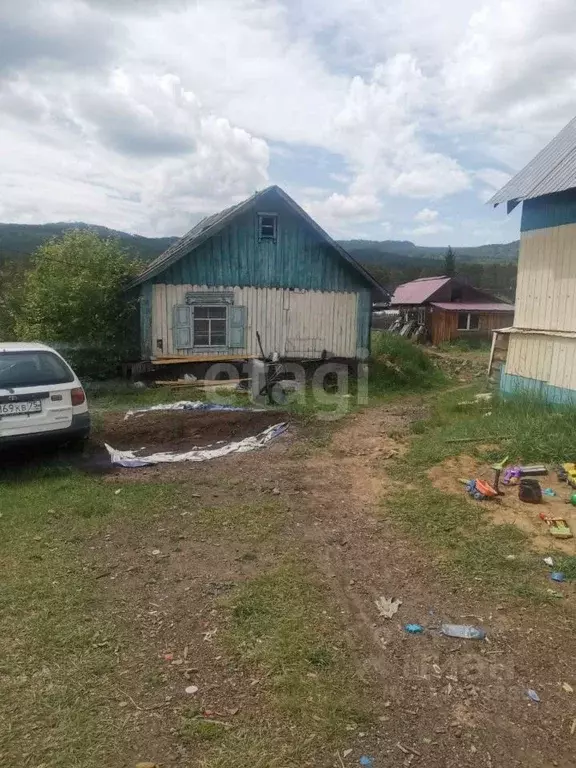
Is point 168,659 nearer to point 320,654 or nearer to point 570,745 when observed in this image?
point 320,654

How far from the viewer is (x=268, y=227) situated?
1474cm

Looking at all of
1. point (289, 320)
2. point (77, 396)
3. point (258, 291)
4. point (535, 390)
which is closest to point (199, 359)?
point (258, 291)

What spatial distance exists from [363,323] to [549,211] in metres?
7.62

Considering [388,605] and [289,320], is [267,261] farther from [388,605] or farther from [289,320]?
[388,605]

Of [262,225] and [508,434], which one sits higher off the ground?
[262,225]

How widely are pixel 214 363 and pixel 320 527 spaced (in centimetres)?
995

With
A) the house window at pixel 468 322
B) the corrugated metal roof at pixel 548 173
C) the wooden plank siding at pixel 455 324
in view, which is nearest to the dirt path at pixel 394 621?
the corrugated metal roof at pixel 548 173

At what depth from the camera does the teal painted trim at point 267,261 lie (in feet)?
46.6

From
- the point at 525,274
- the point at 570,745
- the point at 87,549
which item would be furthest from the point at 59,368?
the point at 525,274

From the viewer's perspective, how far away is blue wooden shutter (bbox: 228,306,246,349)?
14656 mm

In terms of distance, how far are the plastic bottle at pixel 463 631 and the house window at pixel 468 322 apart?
27.7m

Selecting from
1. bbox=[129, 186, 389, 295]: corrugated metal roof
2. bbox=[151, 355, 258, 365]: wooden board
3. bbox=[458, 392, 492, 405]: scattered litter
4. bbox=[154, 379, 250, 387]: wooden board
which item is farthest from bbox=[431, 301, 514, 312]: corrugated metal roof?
bbox=[458, 392, 492, 405]: scattered litter

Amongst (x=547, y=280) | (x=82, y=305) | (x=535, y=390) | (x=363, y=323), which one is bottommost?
(x=535, y=390)

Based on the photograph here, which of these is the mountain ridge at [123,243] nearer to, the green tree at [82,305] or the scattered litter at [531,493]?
the green tree at [82,305]
